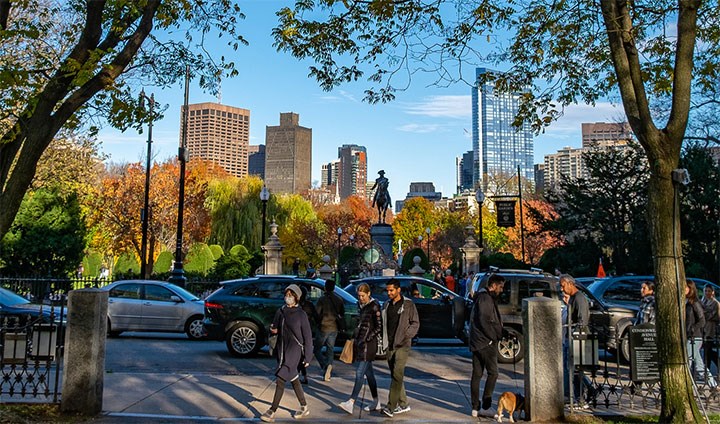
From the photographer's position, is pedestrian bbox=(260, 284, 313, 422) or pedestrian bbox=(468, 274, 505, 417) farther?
pedestrian bbox=(468, 274, 505, 417)

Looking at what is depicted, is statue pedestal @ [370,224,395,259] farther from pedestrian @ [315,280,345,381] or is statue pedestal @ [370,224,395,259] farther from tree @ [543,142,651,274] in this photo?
pedestrian @ [315,280,345,381]

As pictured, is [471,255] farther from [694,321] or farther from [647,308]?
[694,321]

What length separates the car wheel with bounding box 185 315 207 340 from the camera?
1733 cm

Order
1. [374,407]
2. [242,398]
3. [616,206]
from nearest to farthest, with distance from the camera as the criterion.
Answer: [374,407] < [242,398] < [616,206]

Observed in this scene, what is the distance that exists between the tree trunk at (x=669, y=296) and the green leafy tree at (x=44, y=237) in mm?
27711

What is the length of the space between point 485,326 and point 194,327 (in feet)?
35.1

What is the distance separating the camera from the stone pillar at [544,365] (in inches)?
330

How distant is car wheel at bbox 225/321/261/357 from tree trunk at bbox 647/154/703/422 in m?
8.53

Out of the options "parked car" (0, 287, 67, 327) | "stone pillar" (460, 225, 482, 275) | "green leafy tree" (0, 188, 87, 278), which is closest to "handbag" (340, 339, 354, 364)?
"parked car" (0, 287, 67, 327)

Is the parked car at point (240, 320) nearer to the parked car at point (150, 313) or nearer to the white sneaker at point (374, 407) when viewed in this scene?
the parked car at point (150, 313)

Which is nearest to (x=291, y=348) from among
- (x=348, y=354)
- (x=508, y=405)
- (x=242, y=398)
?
(x=348, y=354)

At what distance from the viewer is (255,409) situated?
9039 mm

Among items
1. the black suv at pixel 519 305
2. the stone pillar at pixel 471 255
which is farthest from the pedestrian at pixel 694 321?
the stone pillar at pixel 471 255

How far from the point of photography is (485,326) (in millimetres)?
8594
